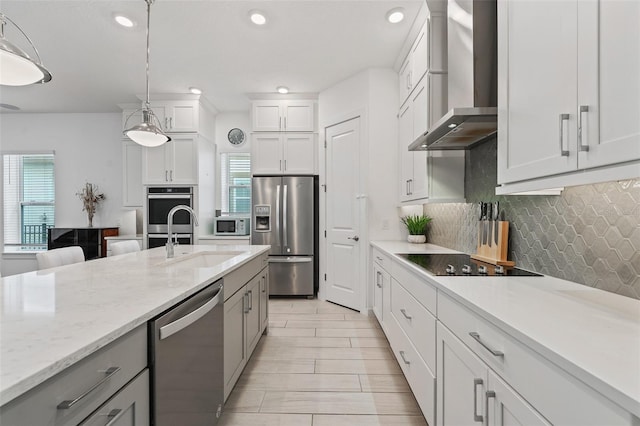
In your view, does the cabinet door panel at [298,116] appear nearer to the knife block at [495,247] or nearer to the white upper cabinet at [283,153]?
the white upper cabinet at [283,153]

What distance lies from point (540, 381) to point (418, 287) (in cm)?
99

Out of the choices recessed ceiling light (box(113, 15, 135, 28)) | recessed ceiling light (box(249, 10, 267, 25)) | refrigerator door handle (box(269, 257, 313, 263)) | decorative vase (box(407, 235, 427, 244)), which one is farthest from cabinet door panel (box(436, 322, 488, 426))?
recessed ceiling light (box(113, 15, 135, 28))

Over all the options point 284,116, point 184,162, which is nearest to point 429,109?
point 284,116

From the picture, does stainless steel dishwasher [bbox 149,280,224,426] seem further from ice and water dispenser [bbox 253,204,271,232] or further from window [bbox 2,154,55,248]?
window [bbox 2,154,55,248]

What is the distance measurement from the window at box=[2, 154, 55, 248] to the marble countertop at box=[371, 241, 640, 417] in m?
6.61

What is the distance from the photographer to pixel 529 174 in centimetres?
117

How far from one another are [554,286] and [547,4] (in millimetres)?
1098

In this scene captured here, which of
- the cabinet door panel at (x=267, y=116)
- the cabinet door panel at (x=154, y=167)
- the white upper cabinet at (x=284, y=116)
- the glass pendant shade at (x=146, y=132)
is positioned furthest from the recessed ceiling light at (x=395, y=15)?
the cabinet door panel at (x=154, y=167)

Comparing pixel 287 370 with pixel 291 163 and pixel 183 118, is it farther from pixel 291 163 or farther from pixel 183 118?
pixel 183 118

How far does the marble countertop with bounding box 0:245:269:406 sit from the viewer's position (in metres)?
0.61

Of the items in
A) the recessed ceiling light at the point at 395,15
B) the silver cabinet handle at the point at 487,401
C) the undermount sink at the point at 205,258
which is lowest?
the silver cabinet handle at the point at 487,401

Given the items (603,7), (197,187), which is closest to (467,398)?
(603,7)

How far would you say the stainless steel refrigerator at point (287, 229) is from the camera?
4336 millimetres

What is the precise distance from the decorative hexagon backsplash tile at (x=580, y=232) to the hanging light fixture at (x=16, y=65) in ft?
7.92
